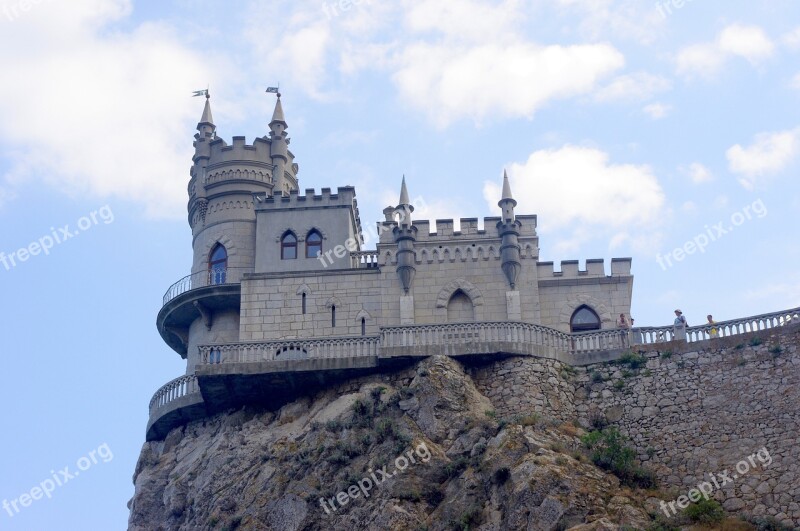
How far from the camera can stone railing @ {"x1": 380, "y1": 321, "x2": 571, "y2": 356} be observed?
4675cm

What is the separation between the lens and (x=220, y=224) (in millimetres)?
54500

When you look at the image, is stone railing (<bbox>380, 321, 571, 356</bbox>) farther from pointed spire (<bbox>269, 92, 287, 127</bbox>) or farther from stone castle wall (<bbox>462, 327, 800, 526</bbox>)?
pointed spire (<bbox>269, 92, 287, 127</bbox>)

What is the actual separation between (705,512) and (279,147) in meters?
24.3

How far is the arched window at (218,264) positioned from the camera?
175ft

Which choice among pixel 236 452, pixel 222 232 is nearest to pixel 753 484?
pixel 236 452

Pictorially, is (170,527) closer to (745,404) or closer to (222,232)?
(222,232)

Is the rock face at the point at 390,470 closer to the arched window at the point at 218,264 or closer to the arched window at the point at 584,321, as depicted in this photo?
the arched window at the point at 218,264

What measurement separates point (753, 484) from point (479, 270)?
46.1 feet

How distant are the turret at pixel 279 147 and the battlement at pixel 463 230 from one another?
215 inches

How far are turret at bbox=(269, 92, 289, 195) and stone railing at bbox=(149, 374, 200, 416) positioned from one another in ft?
28.6
